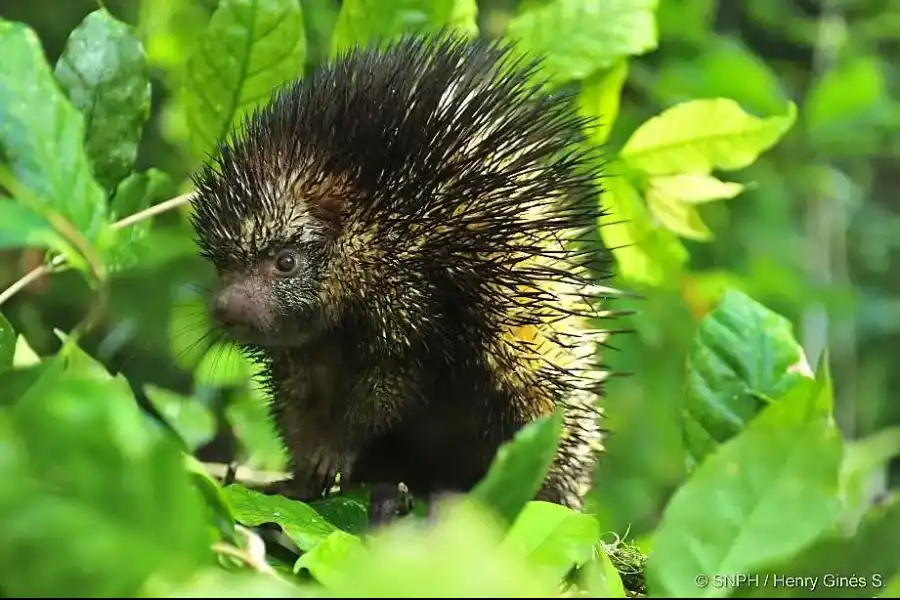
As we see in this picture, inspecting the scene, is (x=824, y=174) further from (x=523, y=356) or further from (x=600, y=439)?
(x=523, y=356)

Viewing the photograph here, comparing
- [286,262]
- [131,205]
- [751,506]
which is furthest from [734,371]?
[131,205]

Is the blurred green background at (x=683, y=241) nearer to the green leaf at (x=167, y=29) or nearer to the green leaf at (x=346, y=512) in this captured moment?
the green leaf at (x=167, y=29)

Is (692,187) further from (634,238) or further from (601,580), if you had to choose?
(601,580)

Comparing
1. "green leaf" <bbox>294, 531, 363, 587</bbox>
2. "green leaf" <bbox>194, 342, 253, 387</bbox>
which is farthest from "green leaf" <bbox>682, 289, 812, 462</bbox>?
"green leaf" <bbox>194, 342, 253, 387</bbox>

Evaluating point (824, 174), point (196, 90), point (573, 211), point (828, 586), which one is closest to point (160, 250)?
point (196, 90)

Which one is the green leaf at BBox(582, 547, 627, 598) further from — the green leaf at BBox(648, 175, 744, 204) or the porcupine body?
the green leaf at BBox(648, 175, 744, 204)

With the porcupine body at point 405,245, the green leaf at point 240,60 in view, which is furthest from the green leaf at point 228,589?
the green leaf at point 240,60

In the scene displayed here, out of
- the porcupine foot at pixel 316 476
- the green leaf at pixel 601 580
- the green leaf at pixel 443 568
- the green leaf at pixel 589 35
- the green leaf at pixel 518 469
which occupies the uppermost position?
the green leaf at pixel 589 35
